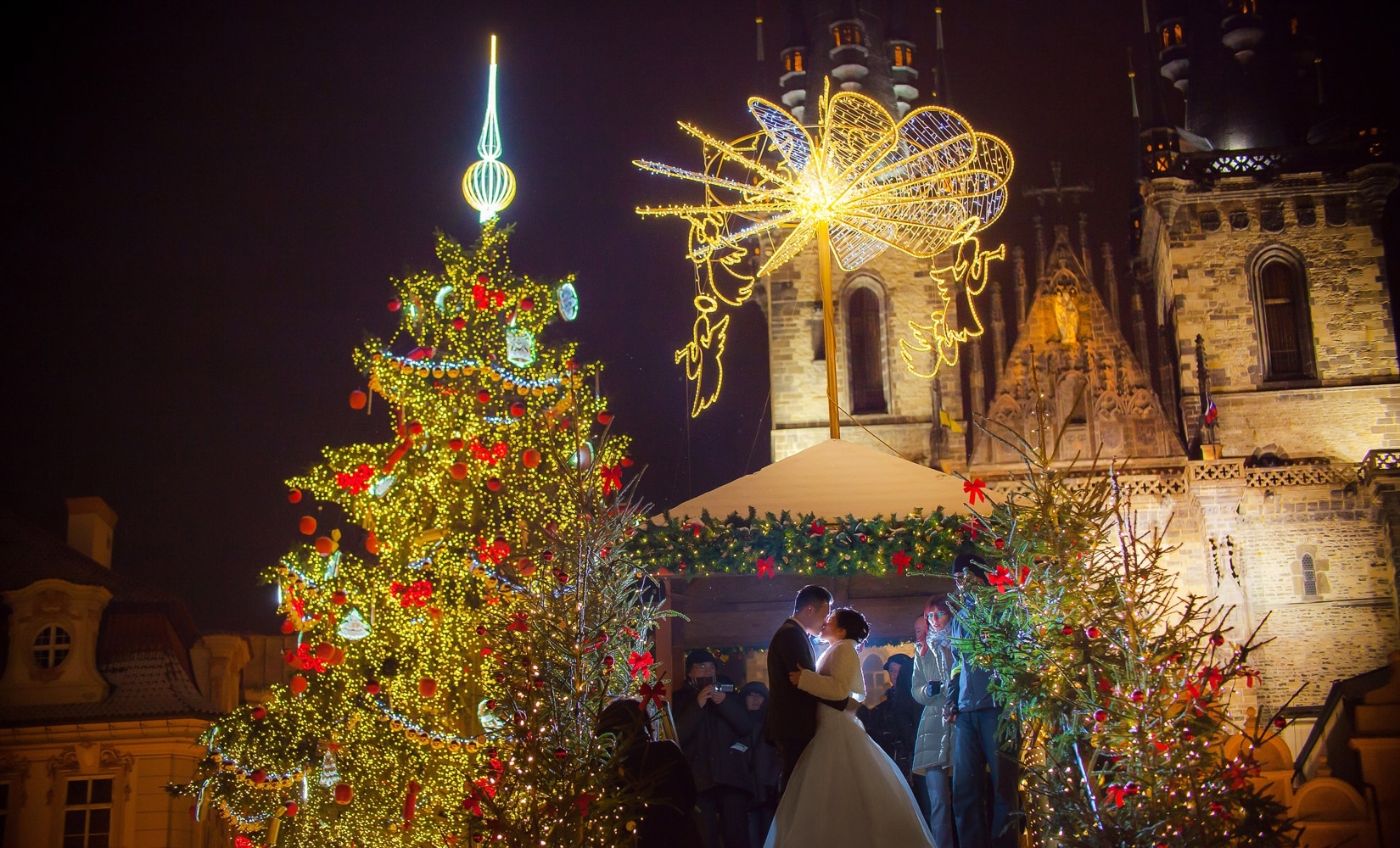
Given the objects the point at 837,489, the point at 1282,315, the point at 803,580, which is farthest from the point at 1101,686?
the point at 1282,315

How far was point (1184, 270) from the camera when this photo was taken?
23156mm

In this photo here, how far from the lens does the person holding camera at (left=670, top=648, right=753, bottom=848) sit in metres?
8.70

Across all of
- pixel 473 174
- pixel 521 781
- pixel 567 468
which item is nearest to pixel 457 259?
pixel 473 174

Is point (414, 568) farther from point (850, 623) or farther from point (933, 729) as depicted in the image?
point (850, 623)

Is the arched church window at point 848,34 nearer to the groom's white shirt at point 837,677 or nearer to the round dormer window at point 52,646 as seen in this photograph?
the round dormer window at point 52,646

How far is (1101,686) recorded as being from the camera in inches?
289

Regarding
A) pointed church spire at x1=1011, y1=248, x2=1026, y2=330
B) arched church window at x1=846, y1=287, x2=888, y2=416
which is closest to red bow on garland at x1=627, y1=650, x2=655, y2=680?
arched church window at x1=846, y1=287, x2=888, y2=416

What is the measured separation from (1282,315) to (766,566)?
16.7m

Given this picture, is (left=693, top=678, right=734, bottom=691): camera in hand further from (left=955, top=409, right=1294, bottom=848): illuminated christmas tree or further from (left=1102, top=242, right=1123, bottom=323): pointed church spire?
(left=1102, top=242, right=1123, bottom=323): pointed church spire

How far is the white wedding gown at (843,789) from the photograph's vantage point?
6.79m

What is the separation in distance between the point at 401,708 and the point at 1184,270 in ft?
51.0

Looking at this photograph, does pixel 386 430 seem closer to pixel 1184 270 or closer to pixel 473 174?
pixel 473 174

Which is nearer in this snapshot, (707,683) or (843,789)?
(843,789)

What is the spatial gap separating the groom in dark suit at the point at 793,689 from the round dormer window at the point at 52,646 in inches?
583
